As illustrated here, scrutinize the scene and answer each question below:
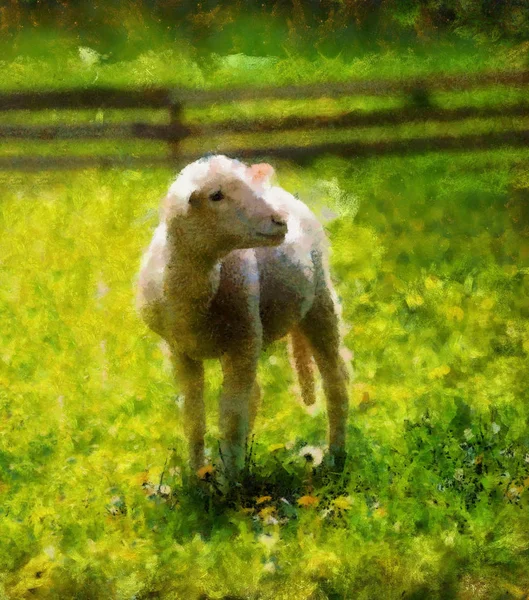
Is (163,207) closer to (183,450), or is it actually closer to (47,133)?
(47,133)

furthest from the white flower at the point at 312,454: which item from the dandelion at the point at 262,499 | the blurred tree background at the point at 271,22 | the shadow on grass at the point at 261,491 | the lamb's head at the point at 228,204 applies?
the blurred tree background at the point at 271,22

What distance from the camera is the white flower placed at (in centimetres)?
164

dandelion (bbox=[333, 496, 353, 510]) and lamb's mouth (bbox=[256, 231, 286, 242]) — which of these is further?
dandelion (bbox=[333, 496, 353, 510])

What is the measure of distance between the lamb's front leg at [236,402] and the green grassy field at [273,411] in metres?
0.05

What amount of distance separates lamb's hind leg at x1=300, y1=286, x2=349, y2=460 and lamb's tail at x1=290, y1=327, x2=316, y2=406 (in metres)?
0.01

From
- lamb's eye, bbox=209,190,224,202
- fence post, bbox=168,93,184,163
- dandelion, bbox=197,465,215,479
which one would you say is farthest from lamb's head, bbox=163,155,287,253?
dandelion, bbox=197,465,215,479

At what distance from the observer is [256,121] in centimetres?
150

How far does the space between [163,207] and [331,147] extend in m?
0.33

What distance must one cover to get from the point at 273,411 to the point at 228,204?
467 millimetres

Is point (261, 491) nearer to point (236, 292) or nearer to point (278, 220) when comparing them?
point (236, 292)

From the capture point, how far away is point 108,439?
1559mm

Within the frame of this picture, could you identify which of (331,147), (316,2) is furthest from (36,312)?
(316,2)

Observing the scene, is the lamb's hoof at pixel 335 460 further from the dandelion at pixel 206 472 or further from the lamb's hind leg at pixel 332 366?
the dandelion at pixel 206 472

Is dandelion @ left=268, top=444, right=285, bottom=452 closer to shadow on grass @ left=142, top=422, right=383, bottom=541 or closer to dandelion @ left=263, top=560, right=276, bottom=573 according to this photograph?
shadow on grass @ left=142, top=422, right=383, bottom=541
